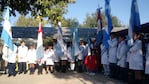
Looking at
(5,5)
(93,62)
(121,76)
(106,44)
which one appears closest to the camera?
(121,76)

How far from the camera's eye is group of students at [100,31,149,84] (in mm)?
10820

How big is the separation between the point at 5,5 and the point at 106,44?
6.09 meters

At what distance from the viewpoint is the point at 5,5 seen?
1658 centimetres

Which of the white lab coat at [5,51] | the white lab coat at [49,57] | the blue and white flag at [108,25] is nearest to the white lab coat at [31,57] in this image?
the white lab coat at [49,57]

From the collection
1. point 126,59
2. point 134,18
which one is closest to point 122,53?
point 126,59

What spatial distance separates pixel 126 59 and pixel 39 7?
663 cm

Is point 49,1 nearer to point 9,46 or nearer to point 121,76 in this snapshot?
point 9,46

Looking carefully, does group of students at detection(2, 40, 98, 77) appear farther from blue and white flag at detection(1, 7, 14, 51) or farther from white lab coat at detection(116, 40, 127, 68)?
white lab coat at detection(116, 40, 127, 68)

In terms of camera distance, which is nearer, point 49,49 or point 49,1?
point 49,1

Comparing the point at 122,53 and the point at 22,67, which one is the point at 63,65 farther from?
the point at 122,53

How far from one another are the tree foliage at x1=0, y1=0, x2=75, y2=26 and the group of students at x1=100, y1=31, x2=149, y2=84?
138 inches

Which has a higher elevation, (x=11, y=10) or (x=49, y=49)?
(x=11, y=10)

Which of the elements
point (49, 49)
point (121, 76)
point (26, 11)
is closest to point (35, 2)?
point (26, 11)

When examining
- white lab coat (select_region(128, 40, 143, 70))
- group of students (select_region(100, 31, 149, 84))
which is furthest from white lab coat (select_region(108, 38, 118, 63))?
white lab coat (select_region(128, 40, 143, 70))
